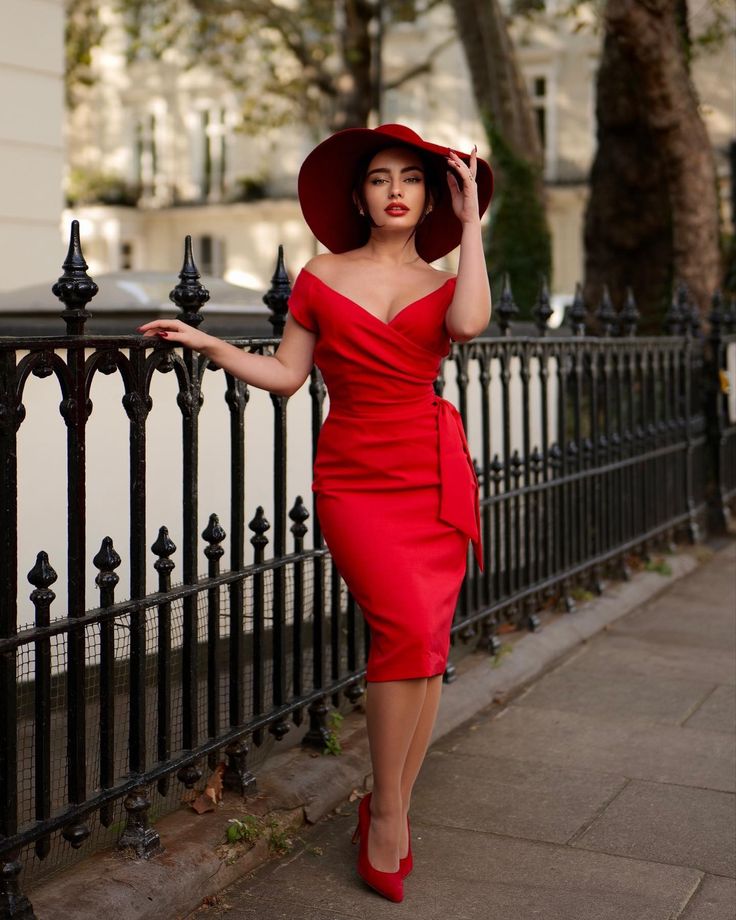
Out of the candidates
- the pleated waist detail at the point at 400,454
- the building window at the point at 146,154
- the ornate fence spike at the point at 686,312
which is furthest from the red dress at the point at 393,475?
the building window at the point at 146,154

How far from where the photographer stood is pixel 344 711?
515 centimetres

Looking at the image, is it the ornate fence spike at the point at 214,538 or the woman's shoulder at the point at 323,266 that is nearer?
the woman's shoulder at the point at 323,266

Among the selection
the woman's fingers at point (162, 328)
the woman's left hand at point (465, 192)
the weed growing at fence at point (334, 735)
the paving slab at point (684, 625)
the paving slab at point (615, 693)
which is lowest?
the paving slab at point (615, 693)

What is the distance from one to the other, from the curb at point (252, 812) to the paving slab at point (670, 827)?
32.1 inches

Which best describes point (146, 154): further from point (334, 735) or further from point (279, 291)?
point (334, 735)

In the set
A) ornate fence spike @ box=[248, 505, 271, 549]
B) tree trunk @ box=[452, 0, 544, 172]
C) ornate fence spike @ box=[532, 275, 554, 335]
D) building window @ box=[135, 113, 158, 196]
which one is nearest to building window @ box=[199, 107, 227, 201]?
building window @ box=[135, 113, 158, 196]

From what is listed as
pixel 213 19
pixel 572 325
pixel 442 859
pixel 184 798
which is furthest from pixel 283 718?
pixel 213 19

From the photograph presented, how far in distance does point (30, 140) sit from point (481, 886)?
7.51 metres

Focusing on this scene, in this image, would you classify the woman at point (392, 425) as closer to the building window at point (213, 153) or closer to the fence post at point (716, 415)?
the fence post at point (716, 415)

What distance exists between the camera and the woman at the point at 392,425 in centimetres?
354

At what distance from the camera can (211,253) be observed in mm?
45469

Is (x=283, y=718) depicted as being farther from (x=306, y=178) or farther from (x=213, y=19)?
(x=213, y=19)

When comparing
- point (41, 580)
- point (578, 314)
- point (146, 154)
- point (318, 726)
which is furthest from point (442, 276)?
point (146, 154)

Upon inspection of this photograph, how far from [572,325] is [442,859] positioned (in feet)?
12.3
